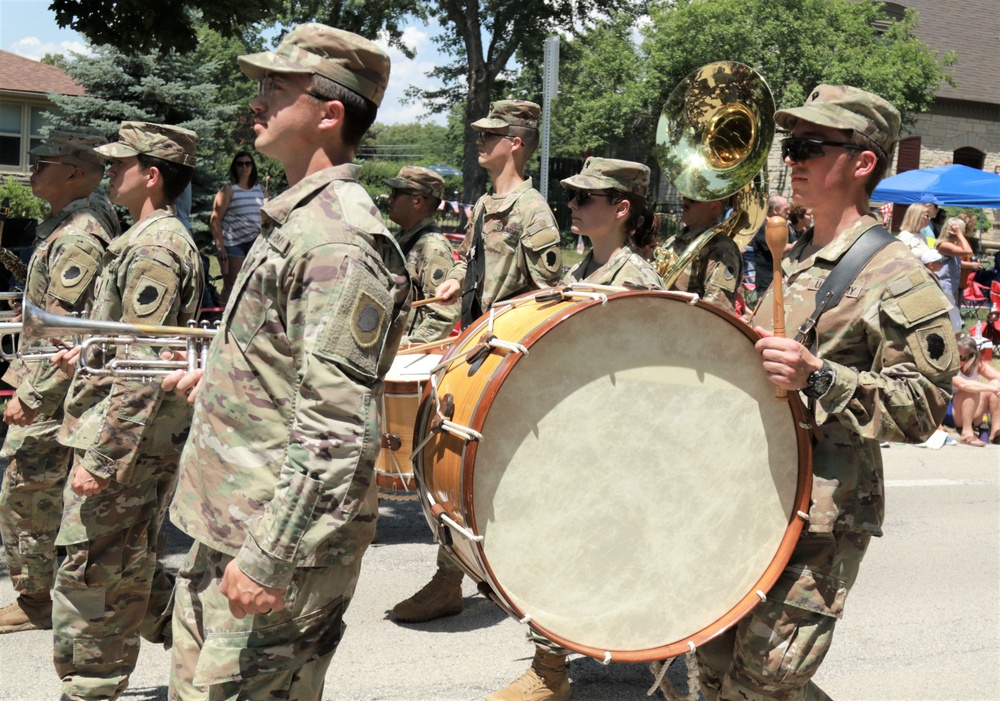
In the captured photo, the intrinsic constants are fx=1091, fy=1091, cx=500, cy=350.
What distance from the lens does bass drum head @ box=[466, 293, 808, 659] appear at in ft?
10.0

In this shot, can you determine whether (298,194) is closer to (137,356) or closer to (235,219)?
(137,356)

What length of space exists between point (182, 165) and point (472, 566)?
82.1 inches

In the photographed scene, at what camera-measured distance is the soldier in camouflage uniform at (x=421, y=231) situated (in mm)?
6602

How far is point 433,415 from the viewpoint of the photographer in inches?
125

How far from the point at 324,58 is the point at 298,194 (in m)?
0.35

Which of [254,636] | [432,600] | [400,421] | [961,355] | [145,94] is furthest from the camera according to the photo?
[145,94]

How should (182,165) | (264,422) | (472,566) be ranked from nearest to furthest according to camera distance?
(264,422) < (472,566) < (182,165)

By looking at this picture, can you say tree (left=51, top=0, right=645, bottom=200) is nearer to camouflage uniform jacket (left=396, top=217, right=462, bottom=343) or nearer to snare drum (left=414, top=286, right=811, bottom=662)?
camouflage uniform jacket (left=396, top=217, right=462, bottom=343)

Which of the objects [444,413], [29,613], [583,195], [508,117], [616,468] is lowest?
[29,613]

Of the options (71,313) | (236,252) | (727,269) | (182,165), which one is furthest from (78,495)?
(236,252)

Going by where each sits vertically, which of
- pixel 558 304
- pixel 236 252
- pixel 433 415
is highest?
pixel 558 304

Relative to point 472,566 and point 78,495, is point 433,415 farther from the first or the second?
point 78,495

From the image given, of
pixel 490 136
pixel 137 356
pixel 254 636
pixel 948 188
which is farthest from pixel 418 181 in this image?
pixel 948 188

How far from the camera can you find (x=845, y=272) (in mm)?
3174
